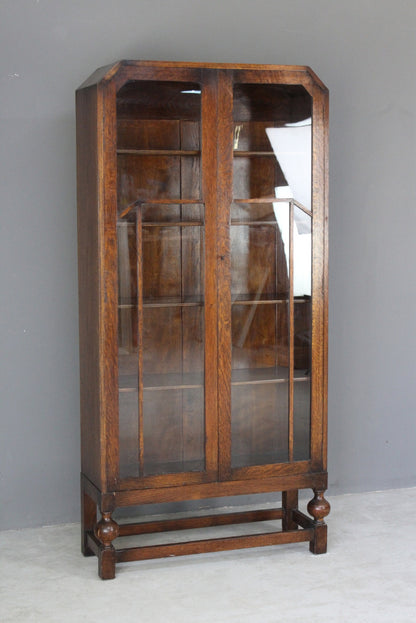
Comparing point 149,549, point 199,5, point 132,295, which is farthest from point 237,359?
point 199,5

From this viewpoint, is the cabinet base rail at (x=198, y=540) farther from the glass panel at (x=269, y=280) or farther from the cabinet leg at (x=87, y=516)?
the glass panel at (x=269, y=280)

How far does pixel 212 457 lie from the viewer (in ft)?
9.89

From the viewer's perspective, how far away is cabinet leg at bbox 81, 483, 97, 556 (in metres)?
3.14

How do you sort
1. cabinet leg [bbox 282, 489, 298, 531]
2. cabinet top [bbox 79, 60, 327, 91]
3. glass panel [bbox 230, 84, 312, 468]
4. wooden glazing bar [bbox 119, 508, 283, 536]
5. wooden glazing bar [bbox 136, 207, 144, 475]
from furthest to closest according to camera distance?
cabinet leg [bbox 282, 489, 298, 531]
wooden glazing bar [bbox 119, 508, 283, 536]
glass panel [bbox 230, 84, 312, 468]
wooden glazing bar [bbox 136, 207, 144, 475]
cabinet top [bbox 79, 60, 327, 91]

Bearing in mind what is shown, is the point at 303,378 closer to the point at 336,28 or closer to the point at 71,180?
the point at 71,180

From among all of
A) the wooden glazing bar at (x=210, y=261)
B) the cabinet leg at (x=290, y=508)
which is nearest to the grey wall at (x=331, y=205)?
the cabinet leg at (x=290, y=508)

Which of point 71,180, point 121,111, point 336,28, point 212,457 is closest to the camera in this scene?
point 121,111

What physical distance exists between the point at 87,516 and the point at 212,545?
1.66 ft

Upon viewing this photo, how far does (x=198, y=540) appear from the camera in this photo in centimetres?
307

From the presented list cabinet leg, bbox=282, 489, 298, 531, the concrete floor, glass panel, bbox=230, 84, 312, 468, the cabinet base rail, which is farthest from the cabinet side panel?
cabinet leg, bbox=282, 489, 298, 531

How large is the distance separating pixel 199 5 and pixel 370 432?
6.88ft

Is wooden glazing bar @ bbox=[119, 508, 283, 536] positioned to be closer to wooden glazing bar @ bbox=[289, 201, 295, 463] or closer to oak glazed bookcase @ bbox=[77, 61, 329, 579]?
oak glazed bookcase @ bbox=[77, 61, 329, 579]

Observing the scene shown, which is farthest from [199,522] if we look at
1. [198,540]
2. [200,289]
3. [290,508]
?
[200,289]

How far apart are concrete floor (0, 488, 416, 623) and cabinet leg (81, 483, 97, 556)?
0.19 feet
